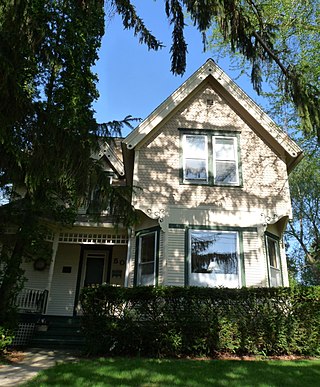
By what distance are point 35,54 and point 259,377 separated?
7.85 meters

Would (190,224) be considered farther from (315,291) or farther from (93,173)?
(93,173)

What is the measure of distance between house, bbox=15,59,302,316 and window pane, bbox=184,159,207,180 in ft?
0.11

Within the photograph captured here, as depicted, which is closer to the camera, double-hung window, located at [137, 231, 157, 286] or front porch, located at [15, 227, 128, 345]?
double-hung window, located at [137, 231, 157, 286]

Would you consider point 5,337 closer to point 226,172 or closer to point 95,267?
point 95,267

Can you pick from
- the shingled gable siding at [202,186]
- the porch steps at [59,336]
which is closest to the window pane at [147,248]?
the shingled gable siding at [202,186]

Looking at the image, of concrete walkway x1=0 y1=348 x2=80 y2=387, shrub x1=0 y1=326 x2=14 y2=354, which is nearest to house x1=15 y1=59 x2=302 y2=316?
concrete walkway x1=0 y1=348 x2=80 y2=387

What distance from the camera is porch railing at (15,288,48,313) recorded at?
11.0 meters

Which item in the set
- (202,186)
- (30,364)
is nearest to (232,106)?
(202,186)

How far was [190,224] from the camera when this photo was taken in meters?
10.2

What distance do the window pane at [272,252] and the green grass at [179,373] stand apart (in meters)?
3.75

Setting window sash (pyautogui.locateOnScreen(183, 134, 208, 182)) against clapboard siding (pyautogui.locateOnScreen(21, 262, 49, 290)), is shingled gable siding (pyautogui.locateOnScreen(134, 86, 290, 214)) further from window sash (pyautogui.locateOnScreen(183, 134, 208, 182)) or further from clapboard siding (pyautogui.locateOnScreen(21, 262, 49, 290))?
clapboard siding (pyautogui.locateOnScreen(21, 262, 49, 290))

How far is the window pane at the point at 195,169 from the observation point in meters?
10.9

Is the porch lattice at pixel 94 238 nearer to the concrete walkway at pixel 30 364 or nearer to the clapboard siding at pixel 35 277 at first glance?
the clapboard siding at pixel 35 277

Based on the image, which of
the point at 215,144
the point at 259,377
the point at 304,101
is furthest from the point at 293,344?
the point at 215,144
